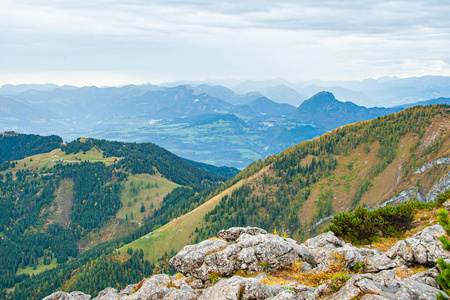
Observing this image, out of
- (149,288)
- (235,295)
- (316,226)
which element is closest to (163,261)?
(316,226)

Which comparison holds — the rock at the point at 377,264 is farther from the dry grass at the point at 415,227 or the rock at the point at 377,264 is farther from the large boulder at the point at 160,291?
the large boulder at the point at 160,291

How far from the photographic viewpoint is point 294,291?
88.7 feet

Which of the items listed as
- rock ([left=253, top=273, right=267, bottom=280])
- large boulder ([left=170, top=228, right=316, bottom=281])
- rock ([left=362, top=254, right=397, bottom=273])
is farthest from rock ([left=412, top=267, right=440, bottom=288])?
rock ([left=253, top=273, right=267, bottom=280])

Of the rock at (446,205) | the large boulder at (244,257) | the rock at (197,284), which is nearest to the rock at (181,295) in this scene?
the rock at (197,284)

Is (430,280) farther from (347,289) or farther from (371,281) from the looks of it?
(347,289)

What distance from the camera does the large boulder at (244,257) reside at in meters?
37.8

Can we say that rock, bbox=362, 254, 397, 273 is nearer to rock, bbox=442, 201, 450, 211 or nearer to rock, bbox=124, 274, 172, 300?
rock, bbox=442, 201, 450, 211

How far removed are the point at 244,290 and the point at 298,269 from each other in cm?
1150

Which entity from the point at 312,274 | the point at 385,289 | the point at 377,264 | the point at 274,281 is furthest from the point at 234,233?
→ the point at 385,289

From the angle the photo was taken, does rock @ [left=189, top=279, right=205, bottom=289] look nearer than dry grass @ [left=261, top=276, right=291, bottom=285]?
No

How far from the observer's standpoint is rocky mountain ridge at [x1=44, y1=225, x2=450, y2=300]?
2282 centimetres

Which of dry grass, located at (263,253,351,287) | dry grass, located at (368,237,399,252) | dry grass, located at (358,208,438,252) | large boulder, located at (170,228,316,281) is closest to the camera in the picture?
dry grass, located at (263,253,351,287)

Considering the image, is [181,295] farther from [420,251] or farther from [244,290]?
[420,251]

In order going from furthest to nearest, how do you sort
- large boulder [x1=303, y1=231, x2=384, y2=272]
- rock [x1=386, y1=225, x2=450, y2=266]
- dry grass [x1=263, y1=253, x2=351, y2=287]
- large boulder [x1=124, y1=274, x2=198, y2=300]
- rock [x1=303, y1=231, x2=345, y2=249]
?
rock [x1=303, y1=231, x2=345, y2=249], large boulder [x1=124, y1=274, x2=198, y2=300], dry grass [x1=263, y1=253, x2=351, y2=287], large boulder [x1=303, y1=231, x2=384, y2=272], rock [x1=386, y1=225, x2=450, y2=266]
